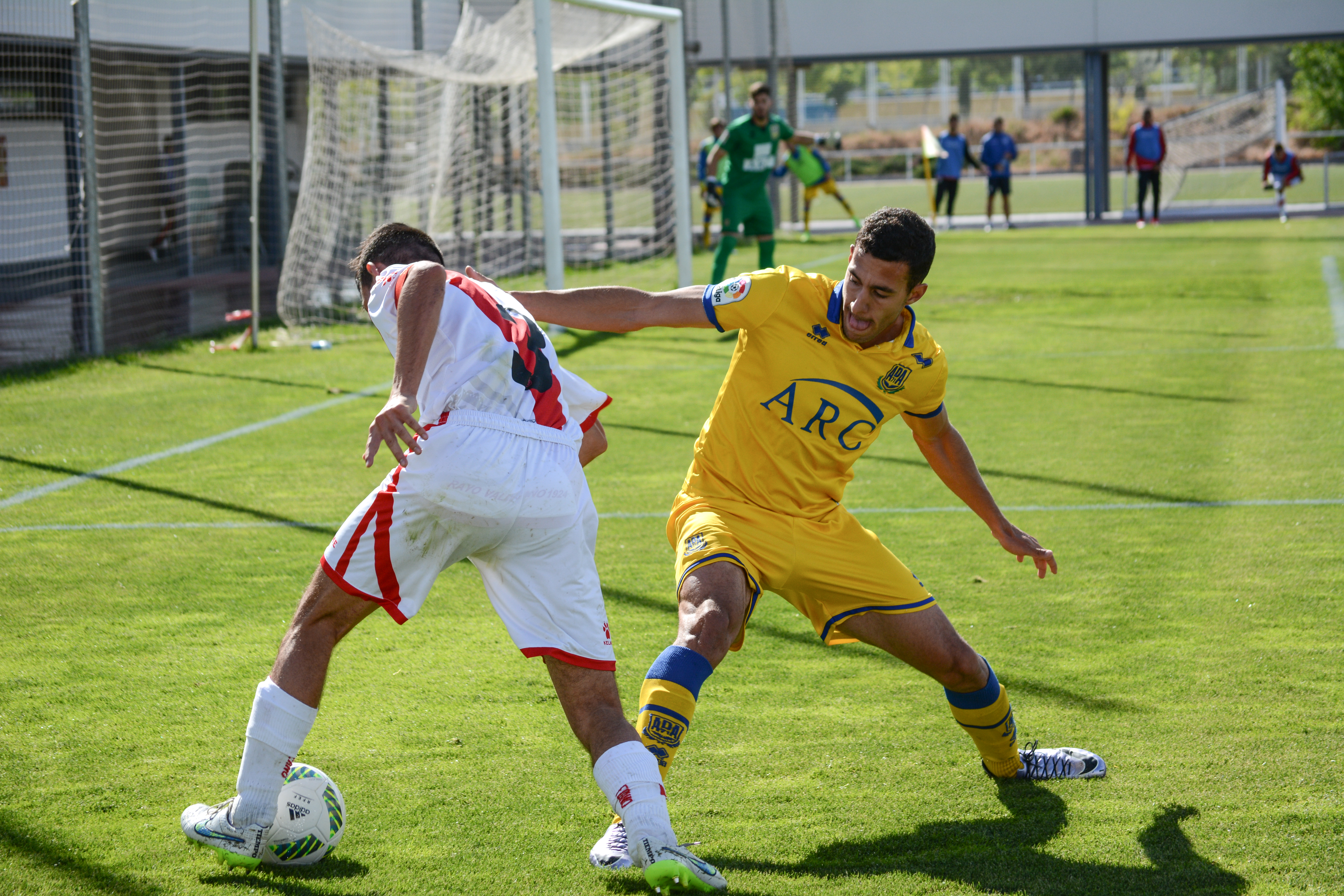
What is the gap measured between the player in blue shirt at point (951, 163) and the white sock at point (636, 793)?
2309 cm

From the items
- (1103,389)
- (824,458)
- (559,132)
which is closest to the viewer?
(824,458)

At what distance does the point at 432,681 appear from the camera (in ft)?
14.1

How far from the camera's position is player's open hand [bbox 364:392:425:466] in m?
2.68

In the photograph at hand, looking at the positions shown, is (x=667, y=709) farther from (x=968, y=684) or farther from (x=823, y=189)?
(x=823, y=189)

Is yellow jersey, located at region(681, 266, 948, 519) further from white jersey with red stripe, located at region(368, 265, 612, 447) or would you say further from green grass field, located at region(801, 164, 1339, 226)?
green grass field, located at region(801, 164, 1339, 226)

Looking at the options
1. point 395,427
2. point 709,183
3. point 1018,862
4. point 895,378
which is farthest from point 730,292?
point 709,183

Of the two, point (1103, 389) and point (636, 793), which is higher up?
point (1103, 389)

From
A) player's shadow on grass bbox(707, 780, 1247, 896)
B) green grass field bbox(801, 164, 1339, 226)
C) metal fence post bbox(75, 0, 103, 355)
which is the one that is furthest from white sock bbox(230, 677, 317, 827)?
green grass field bbox(801, 164, 1339, 226)

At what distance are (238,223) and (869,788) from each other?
21.1m

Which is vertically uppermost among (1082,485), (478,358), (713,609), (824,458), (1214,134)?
(1214,134)

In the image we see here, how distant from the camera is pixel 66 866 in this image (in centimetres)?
305

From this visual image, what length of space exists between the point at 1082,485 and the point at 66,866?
5306mm

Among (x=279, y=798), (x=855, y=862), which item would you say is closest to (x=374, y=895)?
(x=279, y=798)

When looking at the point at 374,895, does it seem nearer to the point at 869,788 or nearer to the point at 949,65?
the point at 869,788
